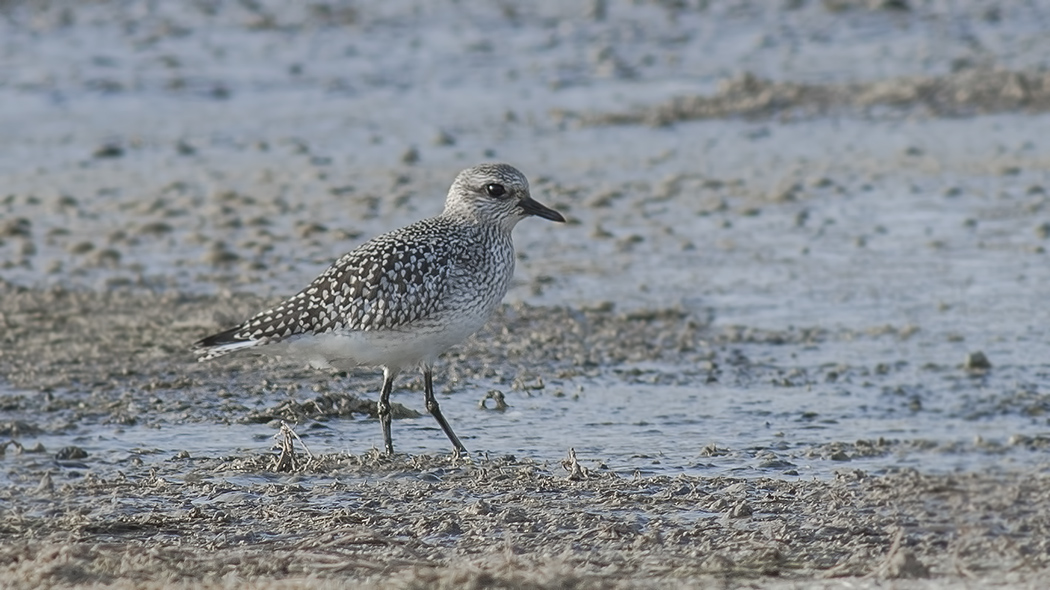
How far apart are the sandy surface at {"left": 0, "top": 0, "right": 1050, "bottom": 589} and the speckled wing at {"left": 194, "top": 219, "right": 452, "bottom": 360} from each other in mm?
531

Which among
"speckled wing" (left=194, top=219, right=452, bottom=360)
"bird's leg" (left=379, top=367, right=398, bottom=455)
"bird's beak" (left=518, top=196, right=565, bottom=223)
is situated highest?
"bird's beak" (left=518, top=196, right=565, bottom=223)

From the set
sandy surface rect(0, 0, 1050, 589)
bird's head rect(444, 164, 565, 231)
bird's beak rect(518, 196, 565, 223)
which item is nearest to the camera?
sandy surface rect(0, 0, 1050, 589)

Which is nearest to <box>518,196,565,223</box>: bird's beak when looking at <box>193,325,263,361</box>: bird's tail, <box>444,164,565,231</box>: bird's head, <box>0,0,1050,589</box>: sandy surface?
<box>444,164,565,231</box>: bird's head

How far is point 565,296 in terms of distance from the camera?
11008mm

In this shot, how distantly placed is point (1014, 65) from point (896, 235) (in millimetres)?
6232

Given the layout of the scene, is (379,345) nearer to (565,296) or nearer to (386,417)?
(386,417)

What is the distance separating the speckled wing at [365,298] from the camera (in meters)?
7.83

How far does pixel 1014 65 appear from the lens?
693 inches

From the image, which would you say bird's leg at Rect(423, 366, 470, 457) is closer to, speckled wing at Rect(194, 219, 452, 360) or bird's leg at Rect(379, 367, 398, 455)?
bird's leg at Rect(379, 367, 398, 455)

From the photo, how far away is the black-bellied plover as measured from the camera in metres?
7.85

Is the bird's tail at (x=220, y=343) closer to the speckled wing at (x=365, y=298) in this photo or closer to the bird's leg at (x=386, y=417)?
the speckled wing at (x=365, y=298)

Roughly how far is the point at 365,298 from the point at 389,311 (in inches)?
5.3

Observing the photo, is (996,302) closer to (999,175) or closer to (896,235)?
(896,235)

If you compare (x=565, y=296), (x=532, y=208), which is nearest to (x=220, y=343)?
(x=532, y=208)
